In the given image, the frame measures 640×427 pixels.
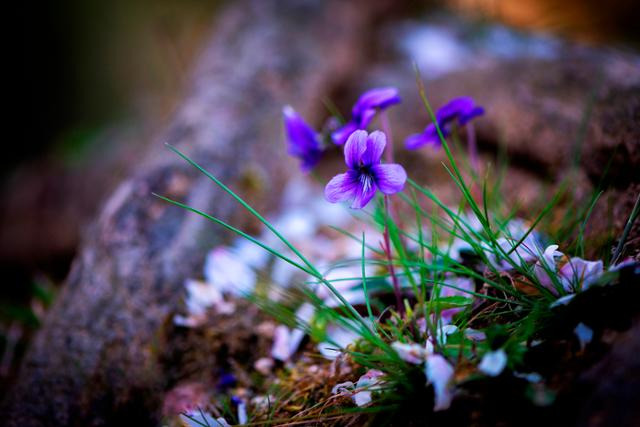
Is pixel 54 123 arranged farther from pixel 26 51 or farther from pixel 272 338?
pixel 272 338

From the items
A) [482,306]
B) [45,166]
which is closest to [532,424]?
[482,306]

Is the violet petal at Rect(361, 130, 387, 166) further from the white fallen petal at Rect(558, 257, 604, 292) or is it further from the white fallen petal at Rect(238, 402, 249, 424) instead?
the white fallen petal at Rect(238, 402, 249, 424)

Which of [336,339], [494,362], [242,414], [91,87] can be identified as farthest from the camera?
[91,87]

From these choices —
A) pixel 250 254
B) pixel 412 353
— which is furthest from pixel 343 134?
pixel 250 254

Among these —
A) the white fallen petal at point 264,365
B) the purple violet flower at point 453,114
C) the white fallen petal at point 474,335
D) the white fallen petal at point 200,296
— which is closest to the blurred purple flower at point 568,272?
the white fallen petal at point 474,335

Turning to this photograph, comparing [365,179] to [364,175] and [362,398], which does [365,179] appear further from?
[362,398]

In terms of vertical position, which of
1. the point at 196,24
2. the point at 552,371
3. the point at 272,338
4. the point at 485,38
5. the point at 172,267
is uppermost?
the point at 196,24
